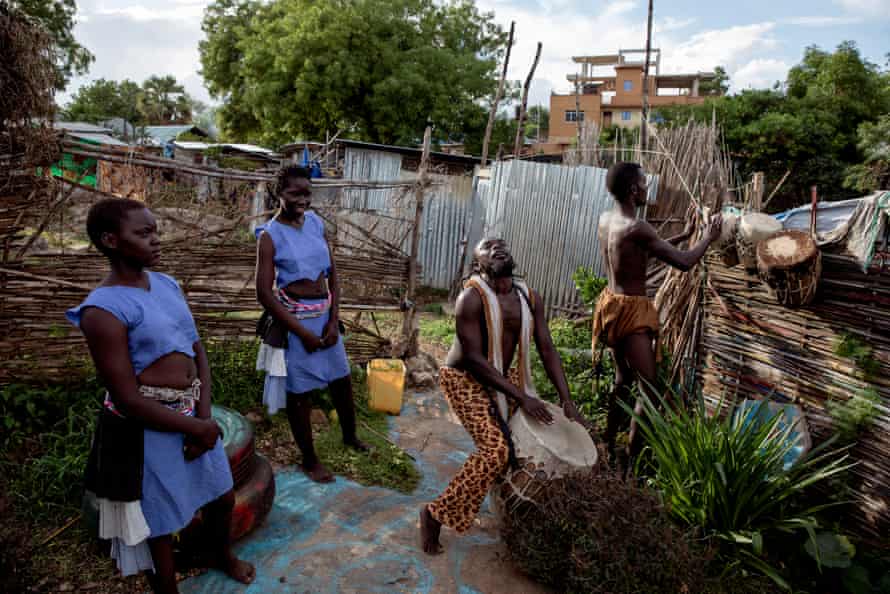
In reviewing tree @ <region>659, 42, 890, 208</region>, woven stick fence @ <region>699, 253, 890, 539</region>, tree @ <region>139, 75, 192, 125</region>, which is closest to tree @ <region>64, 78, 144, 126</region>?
tree @ <region>139, 75, 192, 125</region>

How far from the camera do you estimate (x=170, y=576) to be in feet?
7.46

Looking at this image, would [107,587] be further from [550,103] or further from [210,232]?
[550,103]

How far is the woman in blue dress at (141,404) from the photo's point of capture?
6.61 ft

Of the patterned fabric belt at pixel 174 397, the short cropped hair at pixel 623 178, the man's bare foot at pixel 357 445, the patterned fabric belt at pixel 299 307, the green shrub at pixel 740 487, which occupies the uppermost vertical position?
the short cropped hair at pixel 623 178

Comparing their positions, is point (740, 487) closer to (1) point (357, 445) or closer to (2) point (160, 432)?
(1) point (357, 445)

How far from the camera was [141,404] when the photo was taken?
2.05 metres

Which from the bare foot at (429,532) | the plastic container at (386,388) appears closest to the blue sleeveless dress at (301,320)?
the bare foot at (429,532)

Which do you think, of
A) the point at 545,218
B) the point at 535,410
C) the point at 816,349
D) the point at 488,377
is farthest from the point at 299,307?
the point at 545,218

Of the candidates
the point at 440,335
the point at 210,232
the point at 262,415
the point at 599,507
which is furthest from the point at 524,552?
the point at 440,335

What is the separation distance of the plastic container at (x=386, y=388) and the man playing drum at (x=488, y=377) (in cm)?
185

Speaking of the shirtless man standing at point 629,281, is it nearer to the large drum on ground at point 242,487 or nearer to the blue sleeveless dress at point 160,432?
the large drum on ground at point 242,487

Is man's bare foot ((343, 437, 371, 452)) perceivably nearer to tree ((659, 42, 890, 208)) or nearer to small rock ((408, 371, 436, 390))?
small rock ((408, 371, 436, 390))

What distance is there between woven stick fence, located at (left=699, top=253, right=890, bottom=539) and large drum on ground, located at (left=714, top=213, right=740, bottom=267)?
0.71 ft

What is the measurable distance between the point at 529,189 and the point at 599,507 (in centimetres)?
708
